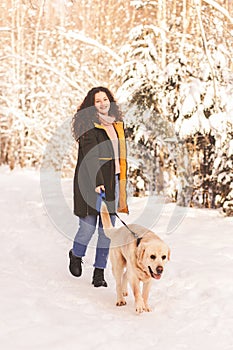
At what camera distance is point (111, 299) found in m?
4.18

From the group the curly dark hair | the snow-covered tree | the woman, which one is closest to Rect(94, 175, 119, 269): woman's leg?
the woman

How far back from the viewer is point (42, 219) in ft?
27.3

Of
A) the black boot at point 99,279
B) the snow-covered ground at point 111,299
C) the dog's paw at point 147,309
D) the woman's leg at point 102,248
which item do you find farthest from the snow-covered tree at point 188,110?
the dog's paw at point 147,309

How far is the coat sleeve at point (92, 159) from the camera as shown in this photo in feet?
14.4

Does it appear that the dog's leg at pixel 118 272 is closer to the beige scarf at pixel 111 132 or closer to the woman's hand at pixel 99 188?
the woman's hand at pixel 99 188

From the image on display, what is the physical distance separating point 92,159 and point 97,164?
68 millimetres

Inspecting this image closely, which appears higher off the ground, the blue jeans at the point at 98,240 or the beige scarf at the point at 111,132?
the beige scarf at the point at 111,132

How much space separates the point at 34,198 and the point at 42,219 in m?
2.71

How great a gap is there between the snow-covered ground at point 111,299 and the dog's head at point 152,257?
371mm

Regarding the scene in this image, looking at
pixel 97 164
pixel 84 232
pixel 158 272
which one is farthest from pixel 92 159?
pixel 158 272

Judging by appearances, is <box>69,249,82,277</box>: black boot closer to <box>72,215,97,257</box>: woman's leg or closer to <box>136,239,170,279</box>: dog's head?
<box>72,215,97,257</box>: woman's leg

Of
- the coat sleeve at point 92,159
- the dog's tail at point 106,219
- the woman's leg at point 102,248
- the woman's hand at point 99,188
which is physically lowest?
the woman's leg at point 102,248

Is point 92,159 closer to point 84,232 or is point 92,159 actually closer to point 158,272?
point 84,232

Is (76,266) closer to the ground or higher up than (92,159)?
closer to the ground
